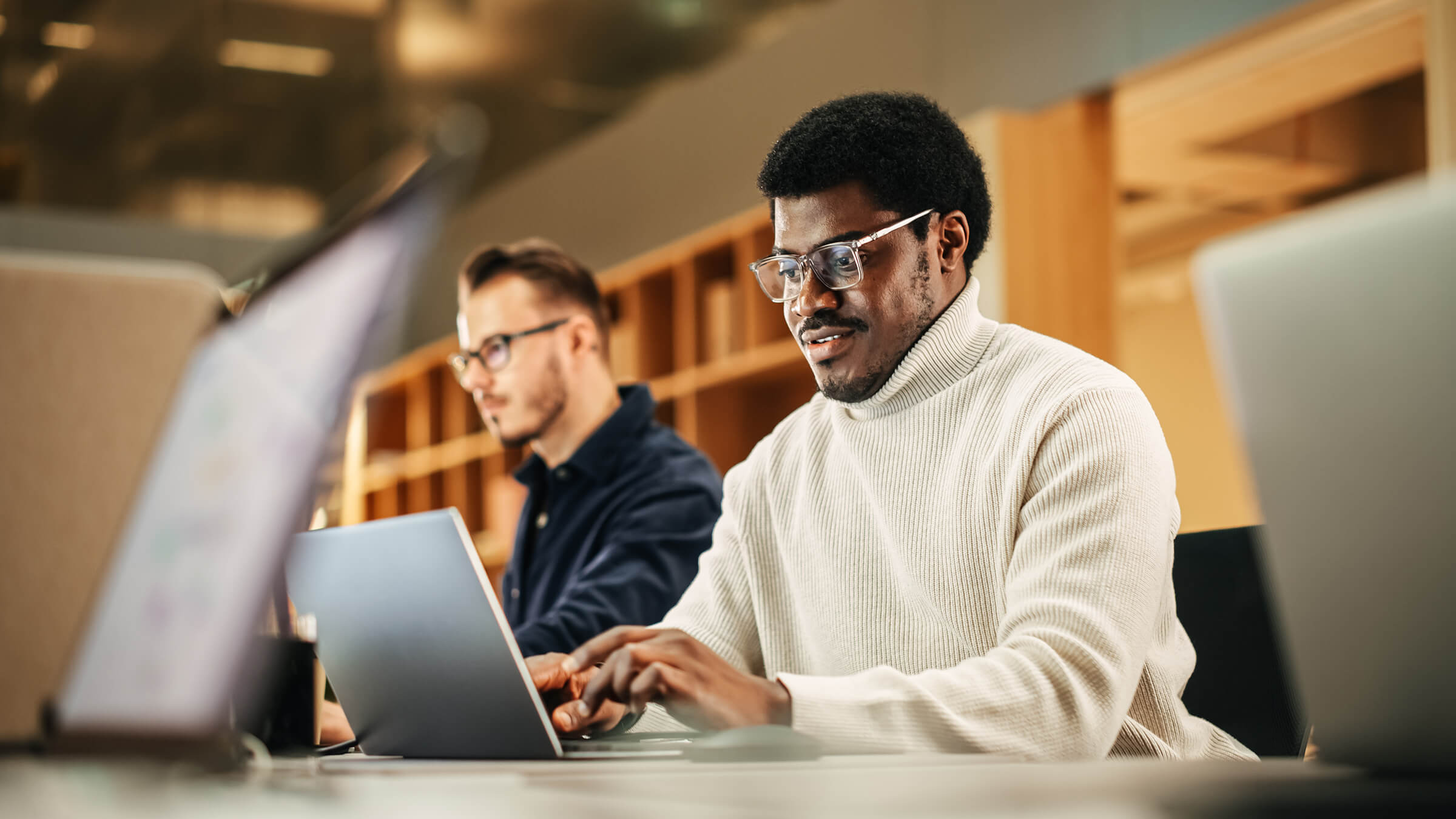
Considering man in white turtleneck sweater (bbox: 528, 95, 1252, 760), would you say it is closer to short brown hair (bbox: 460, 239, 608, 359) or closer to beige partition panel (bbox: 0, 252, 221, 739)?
beige partition panel (bbox: 0, 252, 221, 739)

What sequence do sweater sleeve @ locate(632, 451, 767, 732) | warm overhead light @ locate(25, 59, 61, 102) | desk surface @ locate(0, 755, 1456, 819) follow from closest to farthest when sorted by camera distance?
1. desk surface @ locate(0, 755, 1456, 819)
2. sweater sleeve @ locate(632, 451, 767, 732)
3. warm overhead light @ locate(25, 59, 61, 102)

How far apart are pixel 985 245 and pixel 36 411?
51.2 inches

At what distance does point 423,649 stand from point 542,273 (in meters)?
1.44

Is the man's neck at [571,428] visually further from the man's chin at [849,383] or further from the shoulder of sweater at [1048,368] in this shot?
the shoulder of sweater at [1048,368]

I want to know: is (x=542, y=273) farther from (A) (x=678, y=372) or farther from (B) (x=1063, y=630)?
(A) (x=678, y=372)

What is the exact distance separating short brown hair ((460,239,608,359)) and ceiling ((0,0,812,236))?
7.93 ft

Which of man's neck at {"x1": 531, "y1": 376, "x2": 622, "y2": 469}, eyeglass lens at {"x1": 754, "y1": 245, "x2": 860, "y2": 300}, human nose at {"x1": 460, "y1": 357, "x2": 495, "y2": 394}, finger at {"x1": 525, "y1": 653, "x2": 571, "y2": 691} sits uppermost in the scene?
eyeglass lens at {"x1": 754, "y1": 245, "x2": 860, "y2": 300}

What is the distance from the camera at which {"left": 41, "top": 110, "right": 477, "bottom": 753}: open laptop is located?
0.54 meters

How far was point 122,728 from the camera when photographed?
1.75 feet

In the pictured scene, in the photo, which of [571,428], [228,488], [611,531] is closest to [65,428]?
[228,488]

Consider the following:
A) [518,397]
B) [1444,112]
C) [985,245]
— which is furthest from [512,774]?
[1444,112]

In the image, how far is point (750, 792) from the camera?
0.49 metres

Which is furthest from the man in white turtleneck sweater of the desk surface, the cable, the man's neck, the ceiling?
the ceiling

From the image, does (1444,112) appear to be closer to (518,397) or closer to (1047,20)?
(1047,20)
